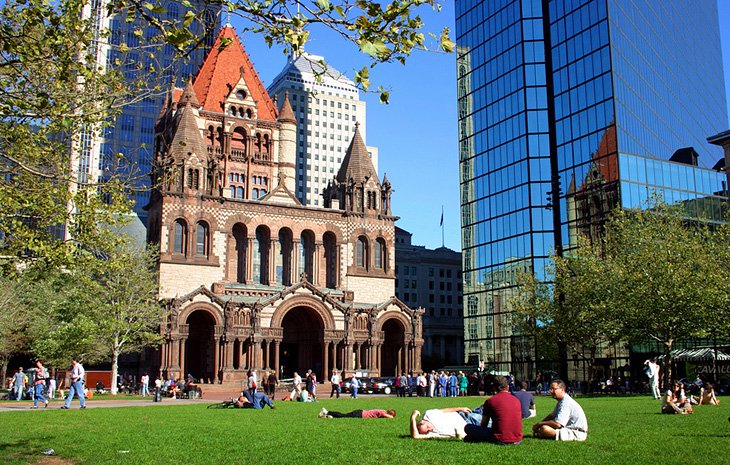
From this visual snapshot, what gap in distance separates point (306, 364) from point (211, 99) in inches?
1370

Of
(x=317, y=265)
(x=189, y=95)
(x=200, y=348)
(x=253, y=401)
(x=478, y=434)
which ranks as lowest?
(x=253, y=401)

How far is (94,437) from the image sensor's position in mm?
15164

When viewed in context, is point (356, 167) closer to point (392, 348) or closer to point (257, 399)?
point (392, 348)

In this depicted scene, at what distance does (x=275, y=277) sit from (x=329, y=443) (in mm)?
51718

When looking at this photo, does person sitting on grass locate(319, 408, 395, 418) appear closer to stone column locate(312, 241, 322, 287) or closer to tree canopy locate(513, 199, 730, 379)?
tree canopy locate(513, 199, 730, 379)

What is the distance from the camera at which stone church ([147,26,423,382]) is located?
57281 mm

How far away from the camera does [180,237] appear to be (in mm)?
60969

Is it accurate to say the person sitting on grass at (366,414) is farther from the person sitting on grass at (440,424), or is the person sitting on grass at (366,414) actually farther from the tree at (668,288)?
the tree at (668,288)

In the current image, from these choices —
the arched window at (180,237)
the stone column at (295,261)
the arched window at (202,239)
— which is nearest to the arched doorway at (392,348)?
the stone column at (295,261)

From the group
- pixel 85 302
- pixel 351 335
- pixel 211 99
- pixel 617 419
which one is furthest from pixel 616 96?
pixel 617 419

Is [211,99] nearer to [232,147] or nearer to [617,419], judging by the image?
[232,147]

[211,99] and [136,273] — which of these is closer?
[136,273]

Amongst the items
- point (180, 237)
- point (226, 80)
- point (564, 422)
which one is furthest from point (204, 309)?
point (564, 422)

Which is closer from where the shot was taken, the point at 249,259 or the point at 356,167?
the point at 249,259
